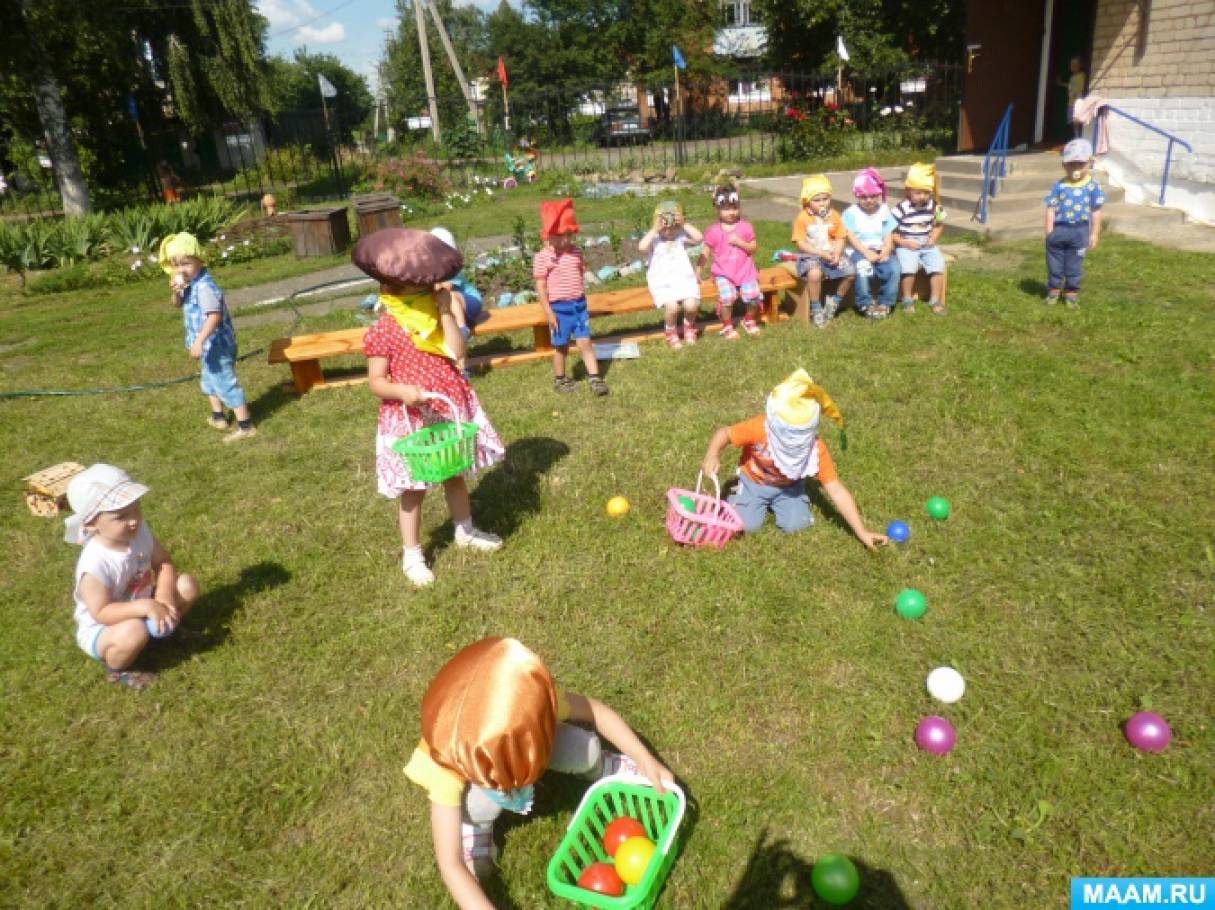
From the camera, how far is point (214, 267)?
13430 mm

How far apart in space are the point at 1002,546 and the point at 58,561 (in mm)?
5226

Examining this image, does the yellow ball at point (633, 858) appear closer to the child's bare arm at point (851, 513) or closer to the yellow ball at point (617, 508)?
the child's bare arm at point (851, 513)

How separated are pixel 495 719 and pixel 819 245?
6.24 meters

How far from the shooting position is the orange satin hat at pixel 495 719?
6.49 feet

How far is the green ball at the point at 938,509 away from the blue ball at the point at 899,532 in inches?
10.0

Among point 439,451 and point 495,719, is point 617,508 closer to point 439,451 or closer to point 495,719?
Answer: point 439,451

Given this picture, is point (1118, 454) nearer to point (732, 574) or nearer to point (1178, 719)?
point (1178, 719)

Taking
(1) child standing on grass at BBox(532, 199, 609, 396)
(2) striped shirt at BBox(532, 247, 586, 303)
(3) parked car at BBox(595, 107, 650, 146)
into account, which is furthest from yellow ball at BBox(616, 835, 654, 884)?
(3) parked car at BBox(595, 107, 650, 146)

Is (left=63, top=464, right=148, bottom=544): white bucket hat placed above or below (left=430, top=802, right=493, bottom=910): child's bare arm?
above

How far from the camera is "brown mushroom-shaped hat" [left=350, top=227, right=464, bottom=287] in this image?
11.8 ft

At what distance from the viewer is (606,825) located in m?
2.69

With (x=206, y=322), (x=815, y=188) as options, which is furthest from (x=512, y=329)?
(x=815, y=188)

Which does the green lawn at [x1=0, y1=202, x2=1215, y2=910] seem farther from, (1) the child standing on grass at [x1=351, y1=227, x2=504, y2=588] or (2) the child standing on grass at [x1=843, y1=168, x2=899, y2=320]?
(2) the child standing on grass at [x1=843, y1=168, x2=899, y2=320]

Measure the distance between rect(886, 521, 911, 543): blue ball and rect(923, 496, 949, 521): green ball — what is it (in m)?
0.26
